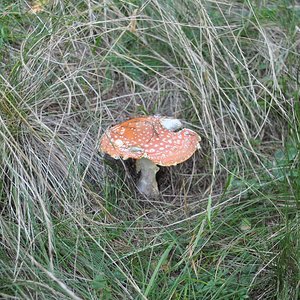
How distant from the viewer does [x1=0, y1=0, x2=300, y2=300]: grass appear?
6.66 ft

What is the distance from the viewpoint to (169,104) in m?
2.83

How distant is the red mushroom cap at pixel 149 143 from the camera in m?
2.31

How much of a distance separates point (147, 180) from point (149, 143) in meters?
0.32

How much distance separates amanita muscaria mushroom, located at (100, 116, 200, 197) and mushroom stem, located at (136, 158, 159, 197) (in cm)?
20

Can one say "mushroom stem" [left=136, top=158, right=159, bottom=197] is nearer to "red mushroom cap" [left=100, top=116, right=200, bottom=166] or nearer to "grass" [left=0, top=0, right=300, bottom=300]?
"grass" [left=0, top=0, right=300, bottom=300]

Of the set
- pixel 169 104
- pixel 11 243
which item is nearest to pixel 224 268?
pixel 11 243

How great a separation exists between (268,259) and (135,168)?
87cm

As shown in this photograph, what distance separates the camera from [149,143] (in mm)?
2334

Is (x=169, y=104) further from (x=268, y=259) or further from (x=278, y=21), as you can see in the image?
(x=268, y=259)

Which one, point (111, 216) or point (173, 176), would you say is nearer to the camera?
point (111, 216)

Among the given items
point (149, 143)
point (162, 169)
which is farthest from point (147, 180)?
point (149, 143)

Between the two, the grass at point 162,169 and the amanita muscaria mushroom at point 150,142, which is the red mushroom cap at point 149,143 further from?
the grass at point 162,169

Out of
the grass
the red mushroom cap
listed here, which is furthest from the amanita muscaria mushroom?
the grass

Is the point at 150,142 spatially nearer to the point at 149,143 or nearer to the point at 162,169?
the point at 149,143
